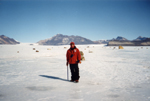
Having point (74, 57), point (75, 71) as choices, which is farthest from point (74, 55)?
point (75, 71)

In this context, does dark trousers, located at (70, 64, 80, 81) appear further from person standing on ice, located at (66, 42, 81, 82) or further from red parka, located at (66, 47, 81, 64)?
red parka, located at (66, 47, 81, 64)

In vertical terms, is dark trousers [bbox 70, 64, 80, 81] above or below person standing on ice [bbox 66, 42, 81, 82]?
below

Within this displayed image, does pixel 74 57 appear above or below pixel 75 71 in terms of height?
above

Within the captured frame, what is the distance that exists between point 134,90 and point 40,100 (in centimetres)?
323

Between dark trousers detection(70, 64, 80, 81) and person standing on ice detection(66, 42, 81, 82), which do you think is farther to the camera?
dark trousers detection(70, 64, 80, 81)

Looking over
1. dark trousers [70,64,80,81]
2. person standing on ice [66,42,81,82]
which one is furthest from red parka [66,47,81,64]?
dark trousers [70,64,80,81]

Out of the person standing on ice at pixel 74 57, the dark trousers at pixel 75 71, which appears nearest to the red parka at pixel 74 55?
the person standing on ice at pixel 74 57

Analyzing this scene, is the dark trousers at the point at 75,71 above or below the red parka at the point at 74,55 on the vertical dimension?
below

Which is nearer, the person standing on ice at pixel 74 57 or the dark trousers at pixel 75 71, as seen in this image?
the person standing on ice at pixel 74 57

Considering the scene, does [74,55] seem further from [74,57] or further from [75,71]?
[75,71]

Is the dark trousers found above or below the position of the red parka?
below

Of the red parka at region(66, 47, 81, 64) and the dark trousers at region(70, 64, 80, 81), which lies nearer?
the red parka at region(66, 47, 81, 64)

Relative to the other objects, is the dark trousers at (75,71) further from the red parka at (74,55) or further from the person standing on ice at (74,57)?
the red parka at (74,55)

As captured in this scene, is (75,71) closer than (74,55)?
No
